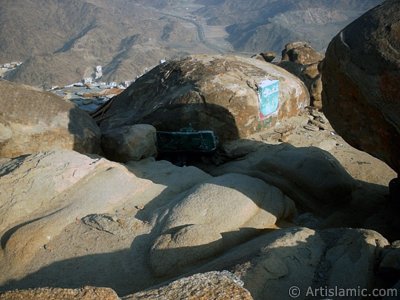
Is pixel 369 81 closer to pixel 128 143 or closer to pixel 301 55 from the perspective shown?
pixel 128 143

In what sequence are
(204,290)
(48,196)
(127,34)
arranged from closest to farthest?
(204,290) → (48,196) → (127,34)

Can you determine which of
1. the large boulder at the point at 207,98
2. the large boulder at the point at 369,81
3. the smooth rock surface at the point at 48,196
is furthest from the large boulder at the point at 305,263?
the large boulder at the point at 207,98

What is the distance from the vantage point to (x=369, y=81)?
3039 millimetres

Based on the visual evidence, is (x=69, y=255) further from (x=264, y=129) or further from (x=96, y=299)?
(x=264, y=129)

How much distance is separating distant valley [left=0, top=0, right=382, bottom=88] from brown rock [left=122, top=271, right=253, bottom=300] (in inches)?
1481

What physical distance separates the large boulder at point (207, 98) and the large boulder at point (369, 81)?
2202 millimetres

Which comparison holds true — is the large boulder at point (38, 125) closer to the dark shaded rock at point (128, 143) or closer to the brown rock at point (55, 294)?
the dark shaded rock at point (128, 143)

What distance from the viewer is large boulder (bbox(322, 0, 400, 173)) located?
292cm

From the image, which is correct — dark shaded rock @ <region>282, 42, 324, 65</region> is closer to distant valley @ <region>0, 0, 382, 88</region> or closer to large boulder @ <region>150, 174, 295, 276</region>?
large boulder @ <region>150, 174, 295, 276</region>

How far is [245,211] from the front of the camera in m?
3.38

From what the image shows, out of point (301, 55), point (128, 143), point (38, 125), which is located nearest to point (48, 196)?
point (38, 125)

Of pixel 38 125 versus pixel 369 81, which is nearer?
pixel 369 81

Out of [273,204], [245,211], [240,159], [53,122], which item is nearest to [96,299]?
[245,211]

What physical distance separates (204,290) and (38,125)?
3474 mm
